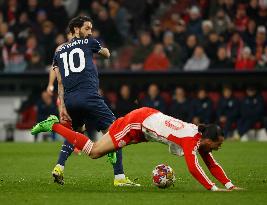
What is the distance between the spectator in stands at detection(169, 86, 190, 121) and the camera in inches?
965

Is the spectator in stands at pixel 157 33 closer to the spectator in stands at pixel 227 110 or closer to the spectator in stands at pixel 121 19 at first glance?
the spectator in stands at pixel 121 19

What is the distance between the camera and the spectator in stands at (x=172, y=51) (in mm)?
24984

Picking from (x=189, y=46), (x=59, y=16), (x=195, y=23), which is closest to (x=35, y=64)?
(x=59, y=16)

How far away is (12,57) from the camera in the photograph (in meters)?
26.4

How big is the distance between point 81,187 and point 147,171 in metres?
2.94

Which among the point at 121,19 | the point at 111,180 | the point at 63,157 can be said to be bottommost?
the point at 111,180

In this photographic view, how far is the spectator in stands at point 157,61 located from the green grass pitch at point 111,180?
535 cm

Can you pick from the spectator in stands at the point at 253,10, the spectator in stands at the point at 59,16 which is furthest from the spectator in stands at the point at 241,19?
the spectator in stands at the point at 59,16

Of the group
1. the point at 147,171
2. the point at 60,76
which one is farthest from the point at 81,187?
the point at 147,171

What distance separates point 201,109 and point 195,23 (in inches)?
102

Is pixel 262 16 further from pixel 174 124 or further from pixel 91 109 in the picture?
pixel 174 124

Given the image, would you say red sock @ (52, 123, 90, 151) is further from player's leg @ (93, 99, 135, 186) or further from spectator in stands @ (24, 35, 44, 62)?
spectator in stands @ (24, 35, 44, 62)

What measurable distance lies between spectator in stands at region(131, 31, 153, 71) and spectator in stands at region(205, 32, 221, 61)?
5.42ft

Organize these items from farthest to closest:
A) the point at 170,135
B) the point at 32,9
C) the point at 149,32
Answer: the point at 32,9, the point at 149,32, the point at 170,135
